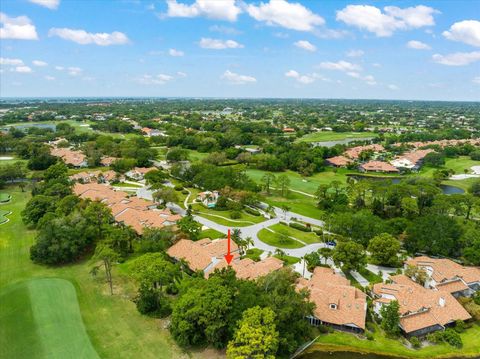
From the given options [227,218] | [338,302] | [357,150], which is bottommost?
[227,218]

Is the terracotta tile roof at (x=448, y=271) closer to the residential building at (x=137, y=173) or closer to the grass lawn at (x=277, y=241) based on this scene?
the grass lawn at (x=277, y=241)

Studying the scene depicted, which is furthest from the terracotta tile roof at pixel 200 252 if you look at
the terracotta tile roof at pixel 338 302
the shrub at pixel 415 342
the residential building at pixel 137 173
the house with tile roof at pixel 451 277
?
the residential building at pixel 137 173

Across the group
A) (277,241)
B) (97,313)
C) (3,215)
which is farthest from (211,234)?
(3,215)

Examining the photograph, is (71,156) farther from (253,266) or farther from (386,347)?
(386,347)

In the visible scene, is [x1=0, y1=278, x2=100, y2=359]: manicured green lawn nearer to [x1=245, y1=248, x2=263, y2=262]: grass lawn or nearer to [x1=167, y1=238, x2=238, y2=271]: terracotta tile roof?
[x1=167, y1=238, x2=238, y2=271]: terracotta tile roof

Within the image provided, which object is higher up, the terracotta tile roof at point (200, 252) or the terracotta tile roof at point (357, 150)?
the terracotta tile roof at point (357, 150)

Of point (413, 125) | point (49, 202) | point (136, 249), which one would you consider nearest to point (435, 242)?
point (136, 249)

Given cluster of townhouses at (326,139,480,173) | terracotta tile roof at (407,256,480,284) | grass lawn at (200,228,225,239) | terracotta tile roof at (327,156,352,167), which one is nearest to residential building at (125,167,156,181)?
grass lawn at (200,228,225,239)
